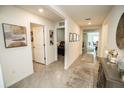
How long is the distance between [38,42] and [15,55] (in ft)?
5.55

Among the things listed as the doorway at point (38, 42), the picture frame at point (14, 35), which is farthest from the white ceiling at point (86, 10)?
the doorway at point (38, 42)

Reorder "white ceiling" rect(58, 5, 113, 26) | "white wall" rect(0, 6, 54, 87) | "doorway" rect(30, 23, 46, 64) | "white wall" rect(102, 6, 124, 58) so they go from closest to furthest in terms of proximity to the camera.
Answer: "white wall" rect(102, 6, 124, 58), "white wall" rect(0, 6, 54, 87), "white ceiling" rect(58, 5, 113, 26), "doorway" rect(30, 23, 46, 64)

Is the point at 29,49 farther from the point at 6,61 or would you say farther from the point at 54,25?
the point at 54,25

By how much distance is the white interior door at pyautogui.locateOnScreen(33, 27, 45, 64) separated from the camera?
3718 mm

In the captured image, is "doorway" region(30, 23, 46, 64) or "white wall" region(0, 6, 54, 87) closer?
"white wall" region(0, 6, 54, 87)

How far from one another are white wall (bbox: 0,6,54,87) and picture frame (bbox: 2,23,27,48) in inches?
3.4

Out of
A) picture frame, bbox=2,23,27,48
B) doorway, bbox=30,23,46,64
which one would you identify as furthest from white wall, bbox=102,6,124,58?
doorway, bbox=30,23,46,64

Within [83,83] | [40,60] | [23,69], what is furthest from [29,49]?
[83,83]

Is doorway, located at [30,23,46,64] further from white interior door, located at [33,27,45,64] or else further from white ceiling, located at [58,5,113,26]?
white ceiling, located at [58,5,113,26]

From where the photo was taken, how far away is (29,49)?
2.71m

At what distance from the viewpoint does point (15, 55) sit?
2244mm

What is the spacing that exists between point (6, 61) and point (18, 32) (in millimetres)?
856

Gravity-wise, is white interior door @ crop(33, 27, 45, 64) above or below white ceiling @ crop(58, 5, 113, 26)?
below
